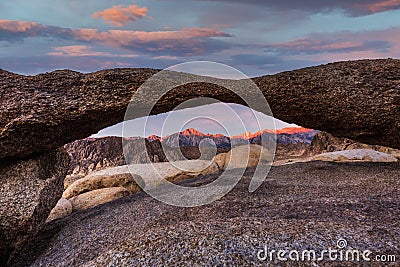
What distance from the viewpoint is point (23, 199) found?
10141mm

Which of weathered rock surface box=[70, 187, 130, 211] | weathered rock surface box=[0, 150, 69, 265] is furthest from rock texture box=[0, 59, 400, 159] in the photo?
weathered rock surface box=[70, 187, 130, 211]

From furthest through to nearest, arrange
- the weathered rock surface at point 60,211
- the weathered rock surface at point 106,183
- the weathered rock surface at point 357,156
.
A: the weathered rock surface at point 106,183, the weathered rock surface at point 357,156, the weathered rock surface at point 60,211

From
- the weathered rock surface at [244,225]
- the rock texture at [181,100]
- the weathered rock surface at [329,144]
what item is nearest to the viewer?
the weathered rock surface at [244,225]

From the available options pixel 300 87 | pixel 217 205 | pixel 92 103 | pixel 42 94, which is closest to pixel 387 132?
pixel 300 87

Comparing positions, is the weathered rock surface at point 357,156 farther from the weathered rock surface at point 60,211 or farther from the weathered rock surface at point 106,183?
the weathered rock surface at point 60,211

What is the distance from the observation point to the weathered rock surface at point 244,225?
6.73m

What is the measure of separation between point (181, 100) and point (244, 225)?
17.0ft

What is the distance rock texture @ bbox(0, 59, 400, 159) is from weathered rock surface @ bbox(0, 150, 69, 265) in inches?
19.5

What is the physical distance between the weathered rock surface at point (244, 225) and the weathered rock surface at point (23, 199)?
774 mm

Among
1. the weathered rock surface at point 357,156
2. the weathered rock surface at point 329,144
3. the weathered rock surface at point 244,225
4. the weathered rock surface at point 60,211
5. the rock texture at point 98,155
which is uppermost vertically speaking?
the weathered rock surface at point 244,225

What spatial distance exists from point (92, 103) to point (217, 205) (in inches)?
188

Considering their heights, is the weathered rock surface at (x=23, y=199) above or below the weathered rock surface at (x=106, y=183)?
above

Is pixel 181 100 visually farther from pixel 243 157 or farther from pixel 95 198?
pixel 243 157

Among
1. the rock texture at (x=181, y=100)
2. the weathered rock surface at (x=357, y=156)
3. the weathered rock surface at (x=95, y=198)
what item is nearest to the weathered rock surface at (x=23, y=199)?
the rock texture at (x=181, y=100)
